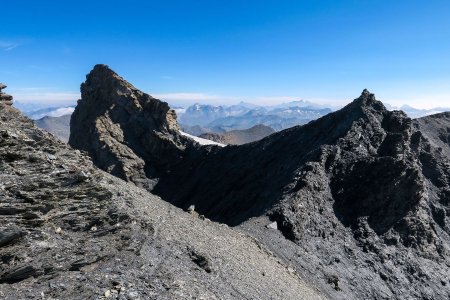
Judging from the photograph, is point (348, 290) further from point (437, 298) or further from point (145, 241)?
point (145, 241)

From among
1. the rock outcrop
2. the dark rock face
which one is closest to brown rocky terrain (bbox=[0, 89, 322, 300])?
the rock outcrop

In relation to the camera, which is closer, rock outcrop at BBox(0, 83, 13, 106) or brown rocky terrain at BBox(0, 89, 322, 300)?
brown rocky terrain at BBox(0, 89, 322, 300)

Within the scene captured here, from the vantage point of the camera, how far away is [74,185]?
20.7 meters

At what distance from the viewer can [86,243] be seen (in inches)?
752

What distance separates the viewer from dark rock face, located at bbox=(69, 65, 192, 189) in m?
75.0

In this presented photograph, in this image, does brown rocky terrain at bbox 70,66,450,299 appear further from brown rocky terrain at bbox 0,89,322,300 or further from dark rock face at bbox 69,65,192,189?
brown rocky terrain at bbox 0,89,322,300

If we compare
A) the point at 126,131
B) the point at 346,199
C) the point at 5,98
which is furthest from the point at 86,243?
the point at 126,131

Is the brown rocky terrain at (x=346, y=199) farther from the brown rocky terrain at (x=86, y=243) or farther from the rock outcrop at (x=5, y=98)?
the rock outcrop at (x=5, y=98)

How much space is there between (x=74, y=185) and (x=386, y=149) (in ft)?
123

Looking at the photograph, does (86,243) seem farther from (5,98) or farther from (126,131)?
(126,131)

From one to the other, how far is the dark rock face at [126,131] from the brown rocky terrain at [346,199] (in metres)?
5.50

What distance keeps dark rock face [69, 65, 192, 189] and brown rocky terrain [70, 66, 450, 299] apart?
18.0 ft

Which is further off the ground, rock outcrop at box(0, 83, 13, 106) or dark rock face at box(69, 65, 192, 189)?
rock outcrop at box(0, 83, 13, 106)

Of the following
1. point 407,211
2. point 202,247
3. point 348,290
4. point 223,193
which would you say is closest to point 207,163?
point 223,193
